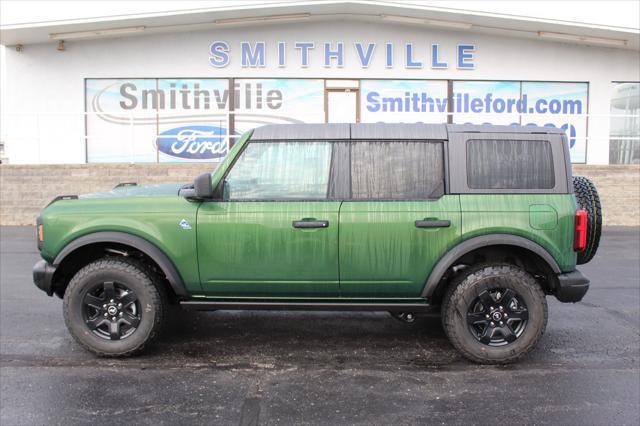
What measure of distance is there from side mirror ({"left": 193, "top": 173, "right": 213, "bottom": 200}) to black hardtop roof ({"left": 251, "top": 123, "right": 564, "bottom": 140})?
1.78 ft

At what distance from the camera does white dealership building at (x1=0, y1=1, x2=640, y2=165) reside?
54.2 ft

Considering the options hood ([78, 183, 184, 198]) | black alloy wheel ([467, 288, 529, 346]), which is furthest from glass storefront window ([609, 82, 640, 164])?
hood ([78, 183, 184, 198])

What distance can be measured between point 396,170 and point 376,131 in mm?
368

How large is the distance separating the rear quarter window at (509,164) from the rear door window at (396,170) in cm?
27

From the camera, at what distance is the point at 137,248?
4.37 m

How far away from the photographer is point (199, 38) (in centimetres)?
1655

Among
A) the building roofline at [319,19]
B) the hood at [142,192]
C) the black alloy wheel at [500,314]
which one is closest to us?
the black alloy wheel at [500,314]

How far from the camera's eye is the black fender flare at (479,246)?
4.27 m

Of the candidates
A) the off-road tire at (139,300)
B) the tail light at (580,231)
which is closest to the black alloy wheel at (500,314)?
the tail light at (580,231)

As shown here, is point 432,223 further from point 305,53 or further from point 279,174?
point 305,53

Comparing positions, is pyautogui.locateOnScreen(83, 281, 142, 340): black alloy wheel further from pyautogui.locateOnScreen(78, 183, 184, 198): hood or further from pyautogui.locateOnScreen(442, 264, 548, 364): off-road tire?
pyautogui.locateOnScreen(442, 264, 548, 364): off-road tire

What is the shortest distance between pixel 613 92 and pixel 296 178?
1642 cm

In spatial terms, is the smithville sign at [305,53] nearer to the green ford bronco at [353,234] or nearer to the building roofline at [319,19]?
the building roofline at [319,19]

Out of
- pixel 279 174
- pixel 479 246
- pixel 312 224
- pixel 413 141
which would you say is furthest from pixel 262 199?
pixel 479 246
